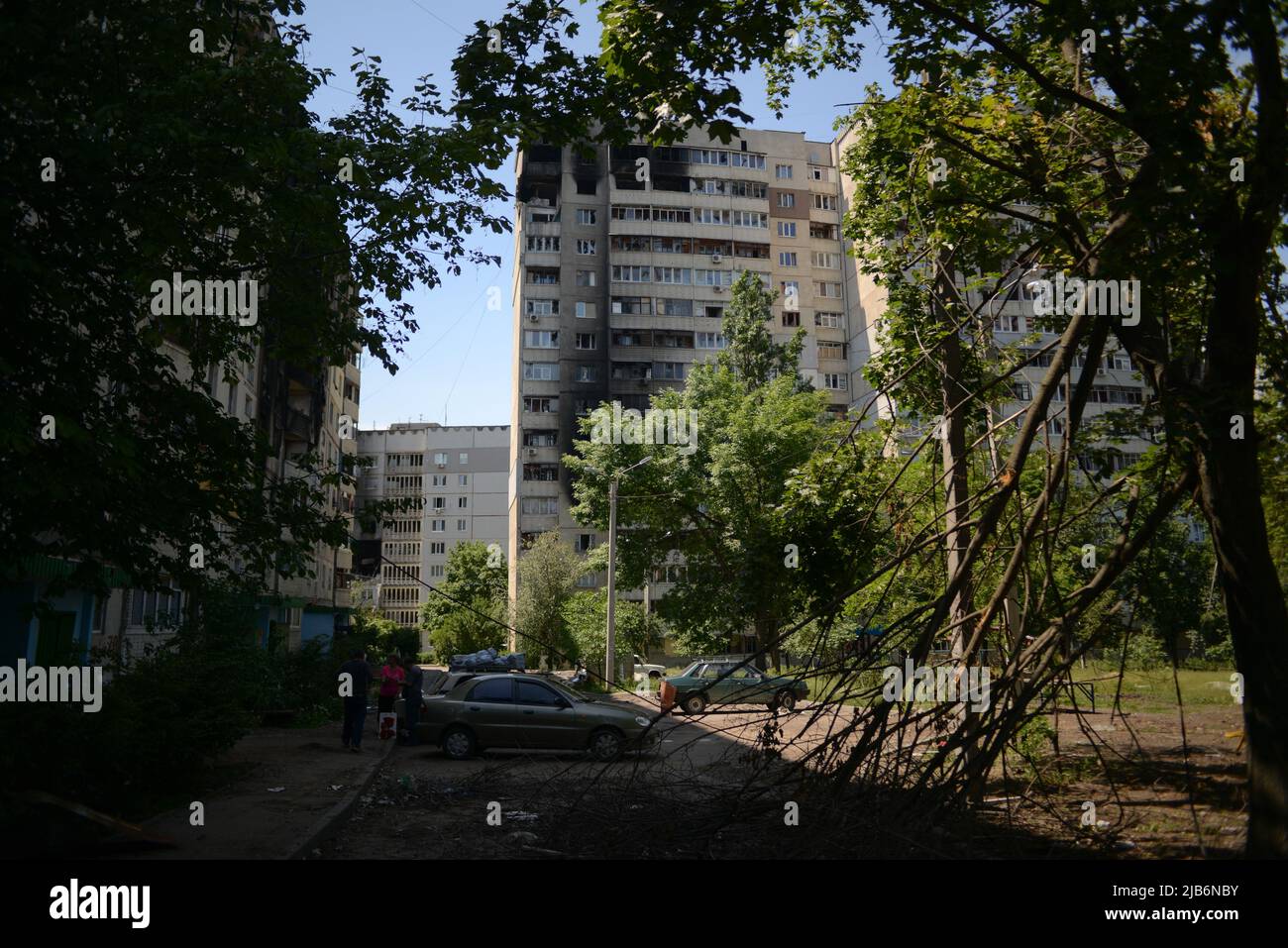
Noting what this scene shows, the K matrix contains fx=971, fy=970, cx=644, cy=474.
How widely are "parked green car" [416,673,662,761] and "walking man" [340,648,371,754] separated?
1.12 metres

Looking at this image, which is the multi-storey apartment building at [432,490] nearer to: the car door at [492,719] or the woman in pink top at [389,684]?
the woman in pink top at [389,684]

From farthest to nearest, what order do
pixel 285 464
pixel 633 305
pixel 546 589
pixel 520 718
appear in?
pixel 633 305, pixel 546 589, pixel 285 464, pixel 520 718

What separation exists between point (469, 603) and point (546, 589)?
17864 millimetres

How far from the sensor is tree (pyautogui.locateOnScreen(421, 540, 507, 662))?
71562 millimetres

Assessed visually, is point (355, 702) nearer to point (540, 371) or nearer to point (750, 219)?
point (540, 371)

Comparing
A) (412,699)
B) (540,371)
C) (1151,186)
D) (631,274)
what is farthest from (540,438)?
(1151,186)

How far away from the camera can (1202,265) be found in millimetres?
7703

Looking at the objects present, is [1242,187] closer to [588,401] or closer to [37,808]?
[37,808]

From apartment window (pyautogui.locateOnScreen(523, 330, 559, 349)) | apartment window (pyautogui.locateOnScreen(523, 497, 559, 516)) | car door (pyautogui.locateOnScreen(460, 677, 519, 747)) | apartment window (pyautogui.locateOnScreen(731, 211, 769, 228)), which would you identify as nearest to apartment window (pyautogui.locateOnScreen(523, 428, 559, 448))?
apartment window (pyautogui.locateOnScreen(523, 497, 559, 516))

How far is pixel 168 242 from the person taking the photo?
27.1 ft

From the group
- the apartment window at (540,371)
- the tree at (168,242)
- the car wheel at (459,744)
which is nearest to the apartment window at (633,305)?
the apartment window at (540,371)

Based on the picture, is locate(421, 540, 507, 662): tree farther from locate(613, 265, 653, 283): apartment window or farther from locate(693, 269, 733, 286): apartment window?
locate(693, 269, 733, 286): apartment window

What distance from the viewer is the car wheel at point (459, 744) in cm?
1791
